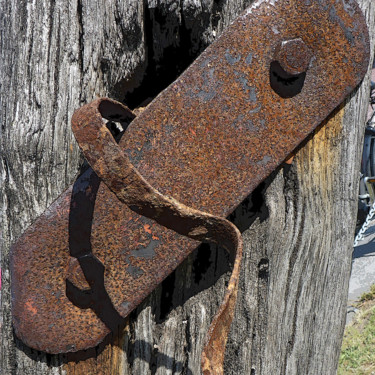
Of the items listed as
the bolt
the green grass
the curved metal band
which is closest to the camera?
the curved metal band

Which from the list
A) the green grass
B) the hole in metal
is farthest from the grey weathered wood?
the green grass

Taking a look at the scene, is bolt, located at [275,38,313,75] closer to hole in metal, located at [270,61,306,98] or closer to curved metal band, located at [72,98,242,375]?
hole in metal, located at [270,61,306,98]

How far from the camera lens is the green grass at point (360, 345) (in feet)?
12.5

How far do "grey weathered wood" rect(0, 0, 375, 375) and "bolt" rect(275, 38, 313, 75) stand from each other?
5.0 inches

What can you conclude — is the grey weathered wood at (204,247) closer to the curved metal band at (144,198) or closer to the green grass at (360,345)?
the curved metal band at (144,198)

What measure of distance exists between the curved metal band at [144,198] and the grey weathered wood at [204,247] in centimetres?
21

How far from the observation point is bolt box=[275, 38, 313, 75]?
0.82 metres

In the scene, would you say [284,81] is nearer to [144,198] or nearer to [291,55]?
[291,55]

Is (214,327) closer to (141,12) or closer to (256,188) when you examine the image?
(256,188)

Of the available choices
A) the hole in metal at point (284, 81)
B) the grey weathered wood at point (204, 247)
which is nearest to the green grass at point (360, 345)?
the grey weathered wood at point (204, 247)

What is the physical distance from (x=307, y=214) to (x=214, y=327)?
39 centimetres

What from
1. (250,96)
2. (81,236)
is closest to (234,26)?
(250,96)

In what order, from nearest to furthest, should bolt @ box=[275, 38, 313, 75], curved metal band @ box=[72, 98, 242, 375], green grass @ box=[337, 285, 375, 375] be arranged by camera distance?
curved metal band @ box=[72, 98, 242, 375]
bolt @ box=[275, 38, 313, 75]
green grass @ box=[337, 285, 375, 375]

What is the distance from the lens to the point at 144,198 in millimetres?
692
